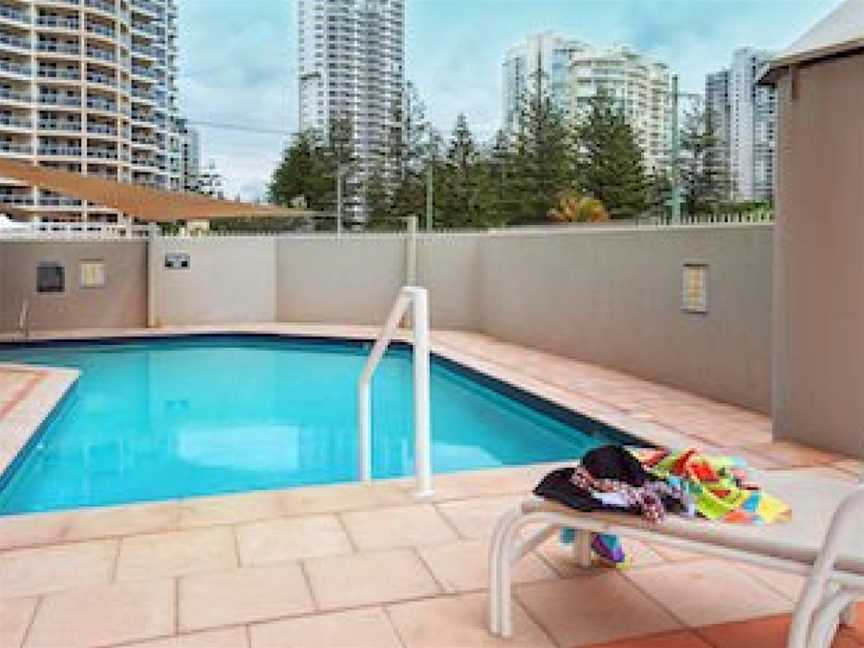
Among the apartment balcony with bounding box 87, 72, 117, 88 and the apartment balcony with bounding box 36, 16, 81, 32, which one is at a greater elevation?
the apartment balcony with bounding box 36, 16, 81, 32

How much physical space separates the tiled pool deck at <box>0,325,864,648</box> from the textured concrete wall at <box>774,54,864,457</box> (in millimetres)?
603

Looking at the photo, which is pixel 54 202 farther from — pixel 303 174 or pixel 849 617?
pixel 849 617

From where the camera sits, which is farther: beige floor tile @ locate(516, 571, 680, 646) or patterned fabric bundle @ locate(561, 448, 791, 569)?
beige floor tile @ locate(516, 571, 680, 646)

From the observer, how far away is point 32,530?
13.0 ft

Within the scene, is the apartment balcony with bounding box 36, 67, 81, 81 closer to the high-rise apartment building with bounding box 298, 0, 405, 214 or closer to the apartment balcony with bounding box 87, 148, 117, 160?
the apartment balcony with bounding box 87, 148, 117, 160

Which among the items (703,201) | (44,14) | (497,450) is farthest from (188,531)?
(44,14)

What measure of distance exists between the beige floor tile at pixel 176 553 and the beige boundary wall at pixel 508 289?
5.23 meters

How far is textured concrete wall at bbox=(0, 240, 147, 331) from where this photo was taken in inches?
559

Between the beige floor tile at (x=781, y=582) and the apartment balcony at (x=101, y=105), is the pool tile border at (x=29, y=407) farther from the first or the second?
the apartment balcony at (x=101, y=105)

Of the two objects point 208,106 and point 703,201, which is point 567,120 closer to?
point 703,201

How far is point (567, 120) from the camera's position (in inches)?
1049

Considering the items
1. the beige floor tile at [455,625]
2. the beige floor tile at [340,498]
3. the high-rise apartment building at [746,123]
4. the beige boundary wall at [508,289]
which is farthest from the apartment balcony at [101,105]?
the beige floor tile at [455,625]

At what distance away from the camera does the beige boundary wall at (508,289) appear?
7.81 meters

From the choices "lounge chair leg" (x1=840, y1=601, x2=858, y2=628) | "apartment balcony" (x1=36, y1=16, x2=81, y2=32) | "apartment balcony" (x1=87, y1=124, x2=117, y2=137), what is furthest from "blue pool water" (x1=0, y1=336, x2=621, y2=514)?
"apartment balcony" (x1=36, y1=16, x2=81, y2=32)
